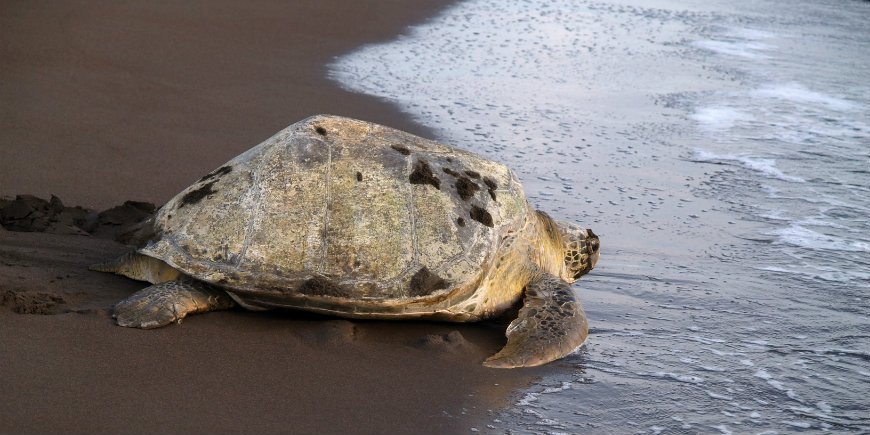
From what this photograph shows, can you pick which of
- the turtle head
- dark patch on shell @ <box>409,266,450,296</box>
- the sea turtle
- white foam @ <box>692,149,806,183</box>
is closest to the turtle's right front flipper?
the sea turtle

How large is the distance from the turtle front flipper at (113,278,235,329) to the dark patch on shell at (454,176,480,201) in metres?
1.14

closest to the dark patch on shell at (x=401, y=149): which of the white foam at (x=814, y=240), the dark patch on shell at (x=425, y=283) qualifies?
the dark patch on shell at (x=425, y=283)

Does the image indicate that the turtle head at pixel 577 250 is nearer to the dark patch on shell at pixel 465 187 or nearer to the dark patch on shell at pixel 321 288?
the dark patch on shell at pixel 465 187

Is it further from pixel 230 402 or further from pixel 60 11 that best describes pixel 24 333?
pixel 60 11

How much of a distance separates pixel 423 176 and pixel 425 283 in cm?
54

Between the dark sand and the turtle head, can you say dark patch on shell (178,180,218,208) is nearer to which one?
the dark sand

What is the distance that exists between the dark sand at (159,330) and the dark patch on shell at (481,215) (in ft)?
1.59

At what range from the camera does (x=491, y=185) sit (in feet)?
14.9

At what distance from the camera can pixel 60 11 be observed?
8.87 meters

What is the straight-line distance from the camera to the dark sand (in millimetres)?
3234

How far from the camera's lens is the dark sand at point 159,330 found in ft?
10.6

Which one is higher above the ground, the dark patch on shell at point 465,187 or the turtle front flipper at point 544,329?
the dark patch on shell at point 465,187

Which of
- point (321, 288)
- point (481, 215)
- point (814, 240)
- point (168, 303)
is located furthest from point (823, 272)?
point (168, 303)

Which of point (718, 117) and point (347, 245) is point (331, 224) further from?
point (718, 117)
